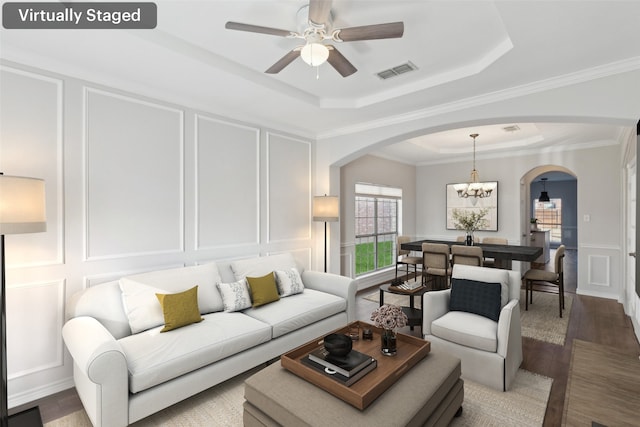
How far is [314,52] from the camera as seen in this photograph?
193 centimetres

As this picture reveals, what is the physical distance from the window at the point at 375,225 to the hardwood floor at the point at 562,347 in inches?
37.9

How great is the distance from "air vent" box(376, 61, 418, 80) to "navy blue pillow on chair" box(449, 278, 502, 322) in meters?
2.14

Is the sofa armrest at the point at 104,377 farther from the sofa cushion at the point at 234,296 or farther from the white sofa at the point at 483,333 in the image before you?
the white sofa at the point at 483,333

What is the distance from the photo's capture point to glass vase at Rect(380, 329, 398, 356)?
2.19m

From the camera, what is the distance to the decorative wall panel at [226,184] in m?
3.54

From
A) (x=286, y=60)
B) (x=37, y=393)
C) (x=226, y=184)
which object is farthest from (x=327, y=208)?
(x=37, y=393)

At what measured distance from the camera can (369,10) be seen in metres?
2.10

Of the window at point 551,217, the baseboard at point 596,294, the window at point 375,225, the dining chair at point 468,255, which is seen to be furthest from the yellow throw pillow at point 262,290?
the window at point 551,217

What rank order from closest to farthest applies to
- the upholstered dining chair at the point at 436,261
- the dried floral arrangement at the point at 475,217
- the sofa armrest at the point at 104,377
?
the sofa armrest at the point at 104,377, the upholstered dining chair at the point at 436,261, the dried floral arrangement at the point at 475,217

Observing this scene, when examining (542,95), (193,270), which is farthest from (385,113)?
(193,270)

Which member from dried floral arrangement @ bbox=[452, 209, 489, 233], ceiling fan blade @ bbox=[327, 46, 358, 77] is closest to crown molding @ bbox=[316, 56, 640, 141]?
ceiling fan blade @ bbox=[327, 46, 358, 77]

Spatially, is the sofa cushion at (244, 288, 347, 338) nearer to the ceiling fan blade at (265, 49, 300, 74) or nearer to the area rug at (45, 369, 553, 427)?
the area rug at (45, 369, 553, 427)

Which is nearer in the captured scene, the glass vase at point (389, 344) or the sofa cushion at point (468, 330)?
the glass vase at point (389, 344)

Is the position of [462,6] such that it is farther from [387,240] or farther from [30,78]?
[387,240]
